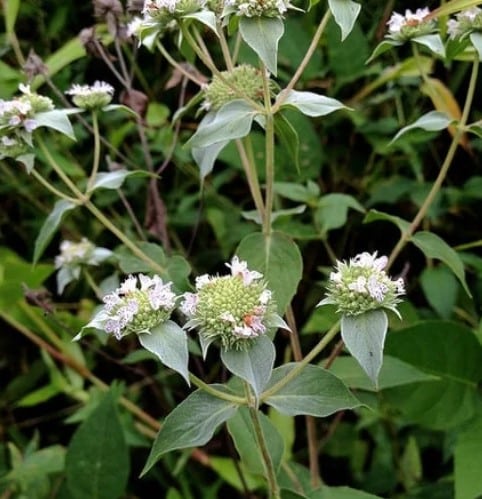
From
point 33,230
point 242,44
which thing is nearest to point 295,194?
point 242,44

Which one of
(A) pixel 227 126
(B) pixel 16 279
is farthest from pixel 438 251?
(B) pixel 16 279

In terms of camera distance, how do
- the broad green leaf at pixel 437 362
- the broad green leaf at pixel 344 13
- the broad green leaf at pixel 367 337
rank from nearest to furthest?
the broad green leaf at pixel 367 337 < the broad green leaf at pixel 344 13 < the broad green leaf at pixel 437 362

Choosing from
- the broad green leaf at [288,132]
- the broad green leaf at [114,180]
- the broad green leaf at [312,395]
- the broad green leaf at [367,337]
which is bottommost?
the broad green leaf at [312,395]

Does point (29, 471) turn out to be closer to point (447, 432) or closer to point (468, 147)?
point (447, 432)

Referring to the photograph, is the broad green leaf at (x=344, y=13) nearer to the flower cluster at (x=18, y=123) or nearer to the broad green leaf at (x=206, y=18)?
the broad green leaf at (x=206, y=18)

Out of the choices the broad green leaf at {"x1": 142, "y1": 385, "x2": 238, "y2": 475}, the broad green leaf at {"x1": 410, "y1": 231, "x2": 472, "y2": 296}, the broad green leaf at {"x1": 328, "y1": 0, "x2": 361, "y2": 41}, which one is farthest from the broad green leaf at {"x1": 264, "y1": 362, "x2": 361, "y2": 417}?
the broad green leaf at {"x1": 328, "y1": 0, "x2": 361, "y2": 41}

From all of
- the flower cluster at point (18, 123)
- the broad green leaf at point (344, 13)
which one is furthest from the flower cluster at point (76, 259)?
the broad green leaf at point (344, 13)

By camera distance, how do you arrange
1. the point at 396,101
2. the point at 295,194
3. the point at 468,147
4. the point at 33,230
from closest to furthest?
1. the point at 295,194
2. the point at 468,147
3. the point at 396,101
4. the point at 33,230
